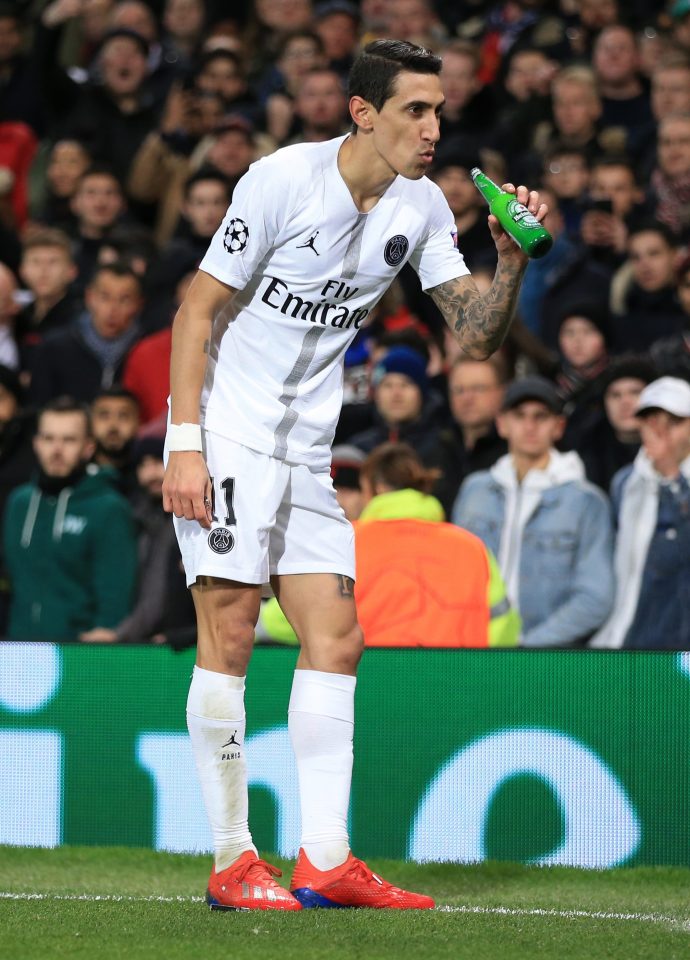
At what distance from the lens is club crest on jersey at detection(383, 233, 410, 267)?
4.69m

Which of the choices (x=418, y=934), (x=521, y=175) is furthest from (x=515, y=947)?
(x=521, y=175)

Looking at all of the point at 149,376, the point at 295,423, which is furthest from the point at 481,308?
the point at 149,376

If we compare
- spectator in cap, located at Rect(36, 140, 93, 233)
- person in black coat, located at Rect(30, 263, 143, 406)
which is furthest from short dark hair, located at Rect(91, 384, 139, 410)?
spectator in cap, located at Rect(36, 140, 93, 233)

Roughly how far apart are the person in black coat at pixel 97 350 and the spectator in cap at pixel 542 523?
2.78m

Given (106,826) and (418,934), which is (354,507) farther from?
(418,934)

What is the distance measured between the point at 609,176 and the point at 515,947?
21.4ft

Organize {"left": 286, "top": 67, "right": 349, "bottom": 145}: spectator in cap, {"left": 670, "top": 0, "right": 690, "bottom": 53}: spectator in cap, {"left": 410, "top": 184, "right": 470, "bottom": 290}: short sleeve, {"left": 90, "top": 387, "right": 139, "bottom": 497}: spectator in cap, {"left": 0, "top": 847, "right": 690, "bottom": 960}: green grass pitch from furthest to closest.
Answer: {"left": 286, "top": 67, "right": 349, "bottom": 145}: spectator in cap, {"left": 670, "top": 0, "right": 690, "bottom": 53}: spectator in cap, {"left": 90, "top": 387, "right": 139, "bottom": 497}: spectator in cap, {"left": 410, "top": 184, "right": 470, "bottom": 290}: short sleeve, {"left": 0, "top": 847, "right": 690, "bottom": 960}: green grass pitch

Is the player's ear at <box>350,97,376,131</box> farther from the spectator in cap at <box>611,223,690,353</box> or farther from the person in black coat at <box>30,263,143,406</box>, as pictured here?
the person in black coat at <box>30,263,143,406</box>

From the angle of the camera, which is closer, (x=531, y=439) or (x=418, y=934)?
(x=418, y=934)

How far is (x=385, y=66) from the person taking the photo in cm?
451

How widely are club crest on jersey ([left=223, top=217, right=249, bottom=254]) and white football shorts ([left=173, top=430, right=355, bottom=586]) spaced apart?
0.50 meters

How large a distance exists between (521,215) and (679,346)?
4232 mm

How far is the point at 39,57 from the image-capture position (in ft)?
45.0

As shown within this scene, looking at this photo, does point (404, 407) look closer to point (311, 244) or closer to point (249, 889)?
point (311, 244)
